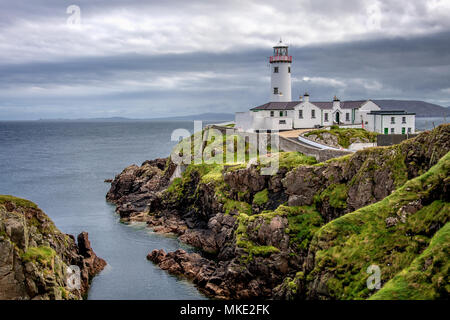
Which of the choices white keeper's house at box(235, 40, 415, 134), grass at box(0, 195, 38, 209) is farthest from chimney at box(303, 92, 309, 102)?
grass at box(0, 195, 38, 209)

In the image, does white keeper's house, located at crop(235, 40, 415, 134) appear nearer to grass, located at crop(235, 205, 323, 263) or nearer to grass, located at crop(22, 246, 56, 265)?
grass, located at crop(235, 205, 323, 263)

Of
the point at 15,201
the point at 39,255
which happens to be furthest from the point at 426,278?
the point at 15,201

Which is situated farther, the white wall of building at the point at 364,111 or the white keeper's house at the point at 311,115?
the white wall of building at the point at 364,111

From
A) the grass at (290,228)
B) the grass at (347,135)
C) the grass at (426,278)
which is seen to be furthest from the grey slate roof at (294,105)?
the grass at (426,278)

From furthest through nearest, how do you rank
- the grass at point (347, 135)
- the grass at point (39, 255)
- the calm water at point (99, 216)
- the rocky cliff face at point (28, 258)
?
the grass at point (347, 135)
the calm water at point (99, 216)
the grass at point (39, 255)
the rocky cliff face at point (28, 258)

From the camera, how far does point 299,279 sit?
28.6m

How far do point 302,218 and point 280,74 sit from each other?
160 ft

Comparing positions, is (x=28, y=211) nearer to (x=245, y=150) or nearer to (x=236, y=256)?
(x=236, y=256)

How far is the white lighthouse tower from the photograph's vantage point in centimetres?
8619

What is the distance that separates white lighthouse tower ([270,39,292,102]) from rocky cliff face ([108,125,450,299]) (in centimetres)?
2614

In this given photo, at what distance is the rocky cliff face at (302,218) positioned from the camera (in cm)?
2575

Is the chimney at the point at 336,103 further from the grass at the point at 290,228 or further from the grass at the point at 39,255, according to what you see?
the grass at the point at 39,255

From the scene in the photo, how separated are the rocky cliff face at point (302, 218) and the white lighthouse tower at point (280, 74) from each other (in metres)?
26.1

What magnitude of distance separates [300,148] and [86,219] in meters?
28.9
